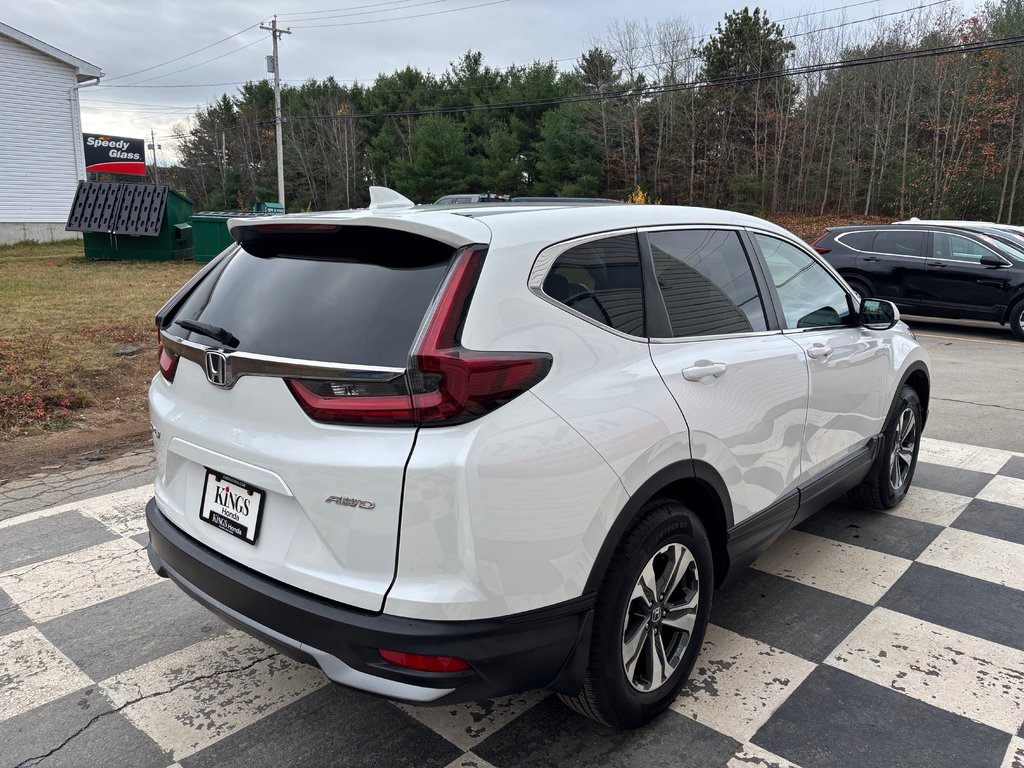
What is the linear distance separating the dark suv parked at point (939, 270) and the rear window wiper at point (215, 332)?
1195cm

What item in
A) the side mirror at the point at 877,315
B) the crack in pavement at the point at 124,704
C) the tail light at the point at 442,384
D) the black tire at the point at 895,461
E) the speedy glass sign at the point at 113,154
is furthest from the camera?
the speedy glass sign at the point at 113,154

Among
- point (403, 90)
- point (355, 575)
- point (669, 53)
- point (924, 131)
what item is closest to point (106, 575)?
point (355, 575)

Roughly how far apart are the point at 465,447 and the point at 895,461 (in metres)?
3.50

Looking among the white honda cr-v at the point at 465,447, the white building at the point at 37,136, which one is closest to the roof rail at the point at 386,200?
the white honda cr-v at the point at 465,447

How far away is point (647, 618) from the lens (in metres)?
2.43

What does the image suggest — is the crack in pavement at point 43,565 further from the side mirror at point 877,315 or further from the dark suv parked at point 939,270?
the dark suv parked at point 939,270

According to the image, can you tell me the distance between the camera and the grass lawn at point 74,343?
6.76m

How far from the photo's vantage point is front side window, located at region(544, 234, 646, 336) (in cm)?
227

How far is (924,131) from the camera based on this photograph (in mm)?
34000

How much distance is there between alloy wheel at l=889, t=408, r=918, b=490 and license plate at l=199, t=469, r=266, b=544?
359cm

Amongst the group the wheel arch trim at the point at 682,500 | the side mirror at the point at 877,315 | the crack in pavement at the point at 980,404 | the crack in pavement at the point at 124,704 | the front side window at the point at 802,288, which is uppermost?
the front side window at the point at 802,288

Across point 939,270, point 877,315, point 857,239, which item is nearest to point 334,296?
point 877,315

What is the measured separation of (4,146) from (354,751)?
28.5m

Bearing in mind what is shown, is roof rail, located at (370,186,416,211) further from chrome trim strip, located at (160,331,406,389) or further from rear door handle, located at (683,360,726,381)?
rear door handle, located at (683,360,726,381)
